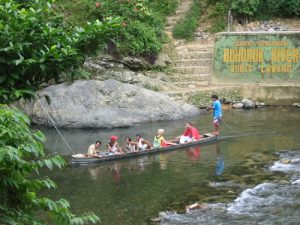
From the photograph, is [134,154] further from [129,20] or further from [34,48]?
[34,48]

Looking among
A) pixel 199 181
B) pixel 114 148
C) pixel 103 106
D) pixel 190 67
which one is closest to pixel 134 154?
pixel 114 148

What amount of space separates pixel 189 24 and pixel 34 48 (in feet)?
76.7

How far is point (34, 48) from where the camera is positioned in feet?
18.1

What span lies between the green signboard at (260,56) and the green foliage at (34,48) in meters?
20.4

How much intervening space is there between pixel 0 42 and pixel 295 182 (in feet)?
33.9

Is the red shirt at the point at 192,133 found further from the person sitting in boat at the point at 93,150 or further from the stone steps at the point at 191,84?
the stone steps at the point at 191,84

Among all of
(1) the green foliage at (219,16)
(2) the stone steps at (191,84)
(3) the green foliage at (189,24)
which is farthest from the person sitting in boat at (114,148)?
(1) the green foliage at (219,16)

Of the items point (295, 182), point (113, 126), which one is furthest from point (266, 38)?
point (295, 182)

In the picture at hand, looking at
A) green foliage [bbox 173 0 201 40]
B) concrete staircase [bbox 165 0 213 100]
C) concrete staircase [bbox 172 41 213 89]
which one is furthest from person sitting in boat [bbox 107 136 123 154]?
green foliage [bbox 173 0 201 40]

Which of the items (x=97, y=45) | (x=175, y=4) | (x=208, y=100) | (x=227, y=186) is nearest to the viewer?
(x=97, y=45)

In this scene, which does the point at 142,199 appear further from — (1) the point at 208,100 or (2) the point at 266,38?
(2) the point at 266,38

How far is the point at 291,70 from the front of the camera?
2525 centimetres

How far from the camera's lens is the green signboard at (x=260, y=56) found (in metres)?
25.3

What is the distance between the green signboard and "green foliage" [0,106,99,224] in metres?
21.1
